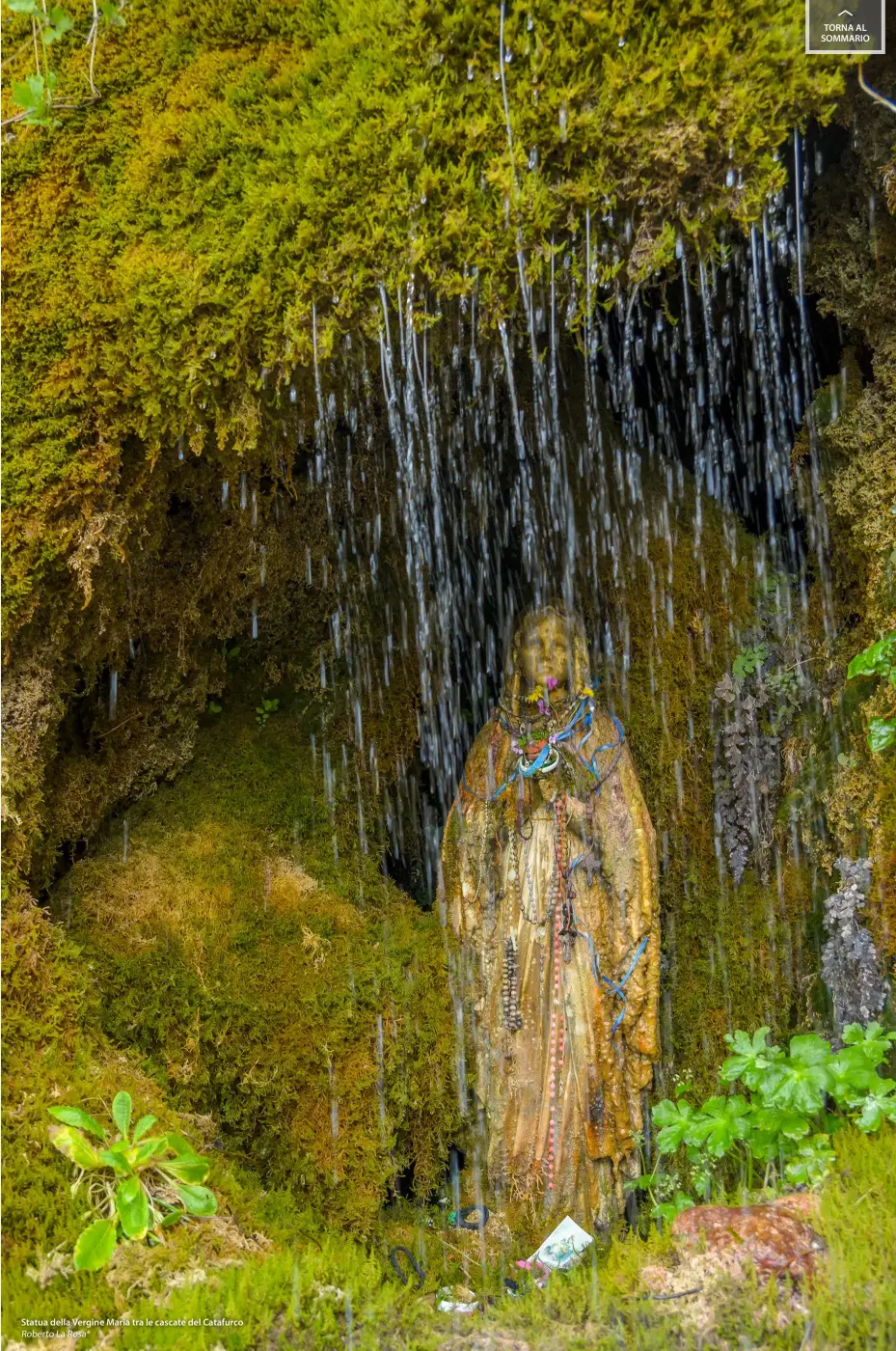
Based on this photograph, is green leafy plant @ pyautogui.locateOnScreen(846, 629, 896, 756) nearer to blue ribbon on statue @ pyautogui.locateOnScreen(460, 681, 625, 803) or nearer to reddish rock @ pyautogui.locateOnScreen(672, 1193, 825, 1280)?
blue ribbon on statue @ pyautogui.locateOnScreen(460, 681, 625, 803)

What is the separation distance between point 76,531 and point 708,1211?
9.84ft

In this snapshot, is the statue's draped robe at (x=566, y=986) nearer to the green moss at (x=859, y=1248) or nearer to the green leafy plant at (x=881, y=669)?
the green leafy plant at (x=881, y=669)

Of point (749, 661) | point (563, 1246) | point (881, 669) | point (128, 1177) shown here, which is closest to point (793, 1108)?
point (563, 1246)

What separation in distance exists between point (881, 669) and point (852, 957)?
107cm

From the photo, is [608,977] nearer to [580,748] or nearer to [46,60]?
[580,748]

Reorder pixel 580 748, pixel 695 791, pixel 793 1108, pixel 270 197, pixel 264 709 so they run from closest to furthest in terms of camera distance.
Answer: pixel 793 1108, pixel 270 197, pixel 580 748, pixel 695 791, pixel 264 709

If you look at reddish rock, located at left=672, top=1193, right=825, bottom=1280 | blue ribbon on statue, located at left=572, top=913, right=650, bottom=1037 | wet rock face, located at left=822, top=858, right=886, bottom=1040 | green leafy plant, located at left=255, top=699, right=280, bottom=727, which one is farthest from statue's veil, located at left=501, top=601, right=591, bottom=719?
reddish rock, located at left=672, top=1193, right=825, bottom=1280

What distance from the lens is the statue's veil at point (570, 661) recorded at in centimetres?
466

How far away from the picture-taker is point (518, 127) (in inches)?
133

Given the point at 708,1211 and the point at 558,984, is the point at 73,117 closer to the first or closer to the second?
the point at 558,984

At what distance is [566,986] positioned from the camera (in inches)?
174

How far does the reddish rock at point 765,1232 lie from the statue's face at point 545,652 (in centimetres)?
226

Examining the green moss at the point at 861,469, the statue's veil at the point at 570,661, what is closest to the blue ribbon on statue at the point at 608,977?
the green moss at the point at 861,469

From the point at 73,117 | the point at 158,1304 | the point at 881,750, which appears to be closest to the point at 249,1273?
the point at 158,1304
